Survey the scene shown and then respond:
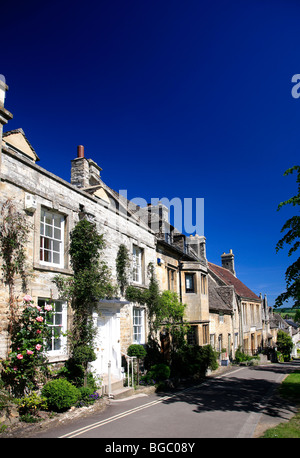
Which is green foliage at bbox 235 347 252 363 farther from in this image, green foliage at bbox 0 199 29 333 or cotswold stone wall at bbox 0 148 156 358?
green foliage at bbox 0 199 29 333

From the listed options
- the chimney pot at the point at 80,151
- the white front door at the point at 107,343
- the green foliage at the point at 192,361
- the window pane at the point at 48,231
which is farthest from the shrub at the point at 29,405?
the chimney pot at the point at 80,151

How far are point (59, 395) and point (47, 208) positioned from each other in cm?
565

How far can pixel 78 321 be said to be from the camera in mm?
11609

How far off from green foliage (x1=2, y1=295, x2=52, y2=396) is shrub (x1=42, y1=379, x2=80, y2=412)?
44cm

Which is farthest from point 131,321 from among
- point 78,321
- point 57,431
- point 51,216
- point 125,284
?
point 57,431

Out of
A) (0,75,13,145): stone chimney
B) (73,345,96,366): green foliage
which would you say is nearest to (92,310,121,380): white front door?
(73,345,96,366): green foliage

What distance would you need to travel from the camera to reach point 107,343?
13422mm

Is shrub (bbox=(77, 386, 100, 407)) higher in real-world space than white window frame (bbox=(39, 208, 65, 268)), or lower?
lower

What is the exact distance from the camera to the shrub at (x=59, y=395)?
29.9ft

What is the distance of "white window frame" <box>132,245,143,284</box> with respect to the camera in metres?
16.8

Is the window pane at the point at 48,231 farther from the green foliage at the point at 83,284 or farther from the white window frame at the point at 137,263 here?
the white window frame at the point at 137,263

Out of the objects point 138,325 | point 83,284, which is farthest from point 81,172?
point 138,325
